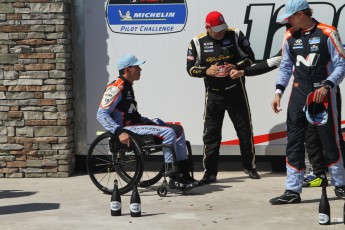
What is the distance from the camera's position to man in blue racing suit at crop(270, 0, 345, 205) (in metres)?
8.62

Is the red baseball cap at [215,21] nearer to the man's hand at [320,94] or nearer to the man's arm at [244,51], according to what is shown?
the man's arm at [244,51]

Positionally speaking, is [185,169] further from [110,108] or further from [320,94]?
[320,94]

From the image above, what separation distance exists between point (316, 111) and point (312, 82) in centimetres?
29

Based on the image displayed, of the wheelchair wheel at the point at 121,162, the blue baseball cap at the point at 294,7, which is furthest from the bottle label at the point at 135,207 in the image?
the blue baseball cap at the point at 294,7

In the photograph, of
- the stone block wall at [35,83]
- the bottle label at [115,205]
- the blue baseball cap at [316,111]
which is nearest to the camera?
the bottle label at [115,205]

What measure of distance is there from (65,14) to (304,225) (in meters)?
4.39

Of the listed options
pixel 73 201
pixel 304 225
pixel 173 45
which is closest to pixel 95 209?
pixel 73 201

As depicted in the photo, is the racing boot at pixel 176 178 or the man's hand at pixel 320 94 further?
the racing boot at pixel 176 178

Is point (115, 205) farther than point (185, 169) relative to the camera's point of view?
No

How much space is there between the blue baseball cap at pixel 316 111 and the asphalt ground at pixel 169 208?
2.69 feet

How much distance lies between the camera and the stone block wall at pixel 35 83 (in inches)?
423

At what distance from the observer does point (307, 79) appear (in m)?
8.72

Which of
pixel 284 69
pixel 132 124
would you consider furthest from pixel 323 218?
pixel 132 124

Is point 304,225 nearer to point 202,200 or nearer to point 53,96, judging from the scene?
point 202,200
